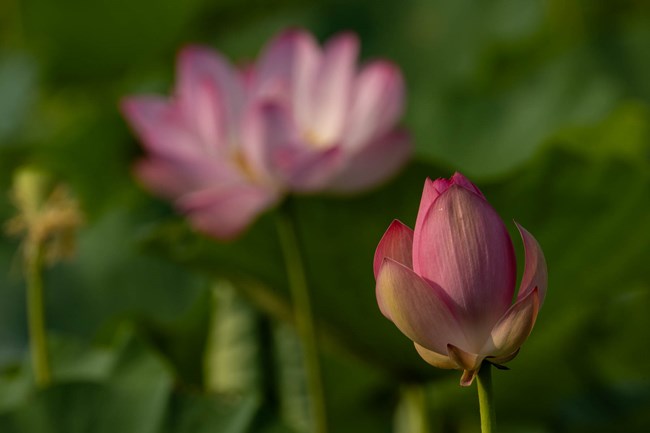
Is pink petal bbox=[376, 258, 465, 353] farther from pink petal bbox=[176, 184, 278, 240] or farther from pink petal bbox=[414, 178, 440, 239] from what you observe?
pink petal bbox=[176, 184, 278, 240]

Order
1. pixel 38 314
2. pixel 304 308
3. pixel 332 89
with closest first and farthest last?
pixel 38 314 < pixel 304 308 < pixel 332 89

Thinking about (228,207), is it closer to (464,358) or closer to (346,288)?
(346,288)

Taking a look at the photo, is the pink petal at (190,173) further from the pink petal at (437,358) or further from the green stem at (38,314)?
the pink petal at (437,358)

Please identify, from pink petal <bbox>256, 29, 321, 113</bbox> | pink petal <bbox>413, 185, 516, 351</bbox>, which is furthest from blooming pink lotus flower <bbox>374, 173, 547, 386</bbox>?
pink petal <bbox>256, 29, 321, 113</bbox>

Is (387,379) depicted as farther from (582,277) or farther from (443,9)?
(443,9)

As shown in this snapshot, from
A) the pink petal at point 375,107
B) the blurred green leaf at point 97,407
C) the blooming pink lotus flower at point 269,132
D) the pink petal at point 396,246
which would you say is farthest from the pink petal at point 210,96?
the pink petal at point 396,246

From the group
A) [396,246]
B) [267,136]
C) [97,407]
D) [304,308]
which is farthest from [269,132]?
[396,246]
